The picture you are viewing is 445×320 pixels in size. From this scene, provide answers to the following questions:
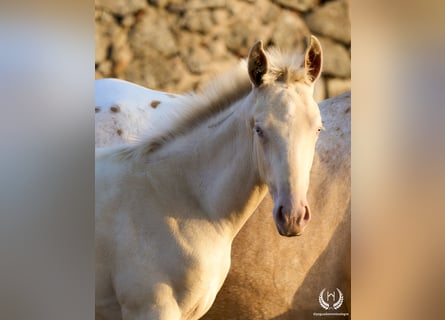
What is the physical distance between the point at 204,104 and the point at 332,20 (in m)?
0.77

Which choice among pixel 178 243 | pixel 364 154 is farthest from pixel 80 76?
pixel 364 154

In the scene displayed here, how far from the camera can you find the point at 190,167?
85.3 inches

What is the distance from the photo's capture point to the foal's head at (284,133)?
1.94 metres

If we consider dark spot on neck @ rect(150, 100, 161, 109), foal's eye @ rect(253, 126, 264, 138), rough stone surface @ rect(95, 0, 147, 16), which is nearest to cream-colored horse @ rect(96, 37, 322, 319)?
foal's eye @ rect(253, 126, 264, 138)

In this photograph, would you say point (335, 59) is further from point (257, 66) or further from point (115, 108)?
point (115, 108)

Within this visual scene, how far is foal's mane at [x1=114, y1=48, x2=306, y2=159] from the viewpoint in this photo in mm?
2172

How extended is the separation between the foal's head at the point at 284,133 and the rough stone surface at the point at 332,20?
54cm

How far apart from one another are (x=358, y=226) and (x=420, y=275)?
0.39 metres

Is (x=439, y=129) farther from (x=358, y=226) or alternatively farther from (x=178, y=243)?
(x=178, y=243)

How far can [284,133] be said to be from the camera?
6.42 feet

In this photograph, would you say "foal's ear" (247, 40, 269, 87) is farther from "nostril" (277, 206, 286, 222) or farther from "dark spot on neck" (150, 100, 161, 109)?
"dark spot on neck" (150, 100, 161, 109)

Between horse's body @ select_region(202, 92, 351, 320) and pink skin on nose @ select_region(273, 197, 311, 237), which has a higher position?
pink skin on nose @ select_region(273, 197, 311, 237)

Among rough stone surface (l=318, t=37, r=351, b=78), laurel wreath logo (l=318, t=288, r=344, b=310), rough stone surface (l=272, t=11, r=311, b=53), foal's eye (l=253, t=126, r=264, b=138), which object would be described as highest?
rough stone surface (l=272, t=11, r=311, b=53)

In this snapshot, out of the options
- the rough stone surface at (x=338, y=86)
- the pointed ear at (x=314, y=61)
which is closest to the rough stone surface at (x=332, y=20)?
the rough stone surface at (x=338, y=86)
